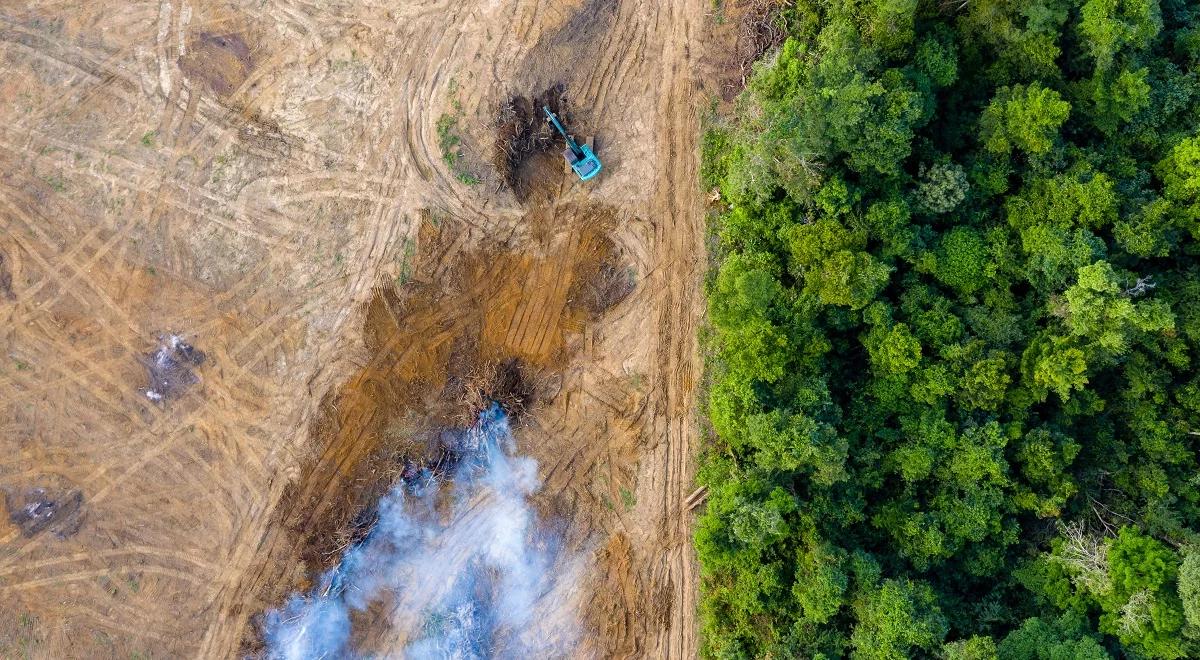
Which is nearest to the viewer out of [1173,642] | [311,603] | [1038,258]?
[1173,642]

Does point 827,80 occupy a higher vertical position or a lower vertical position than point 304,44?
lower

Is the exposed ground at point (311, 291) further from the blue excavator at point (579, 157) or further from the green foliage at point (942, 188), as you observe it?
the green foliage at point (942, 188)

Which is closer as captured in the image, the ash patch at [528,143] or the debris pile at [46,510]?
the debris pile at [46,510]

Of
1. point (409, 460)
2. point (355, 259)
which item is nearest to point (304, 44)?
point (355, 259)

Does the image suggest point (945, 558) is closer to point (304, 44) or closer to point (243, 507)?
point (243, 507)

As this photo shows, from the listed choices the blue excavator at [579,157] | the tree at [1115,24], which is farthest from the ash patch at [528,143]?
the tree at [1115,24]

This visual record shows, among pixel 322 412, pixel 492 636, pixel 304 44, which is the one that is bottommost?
pixel 492 636

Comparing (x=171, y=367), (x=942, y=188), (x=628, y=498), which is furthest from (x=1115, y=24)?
(x=171, y=367)
